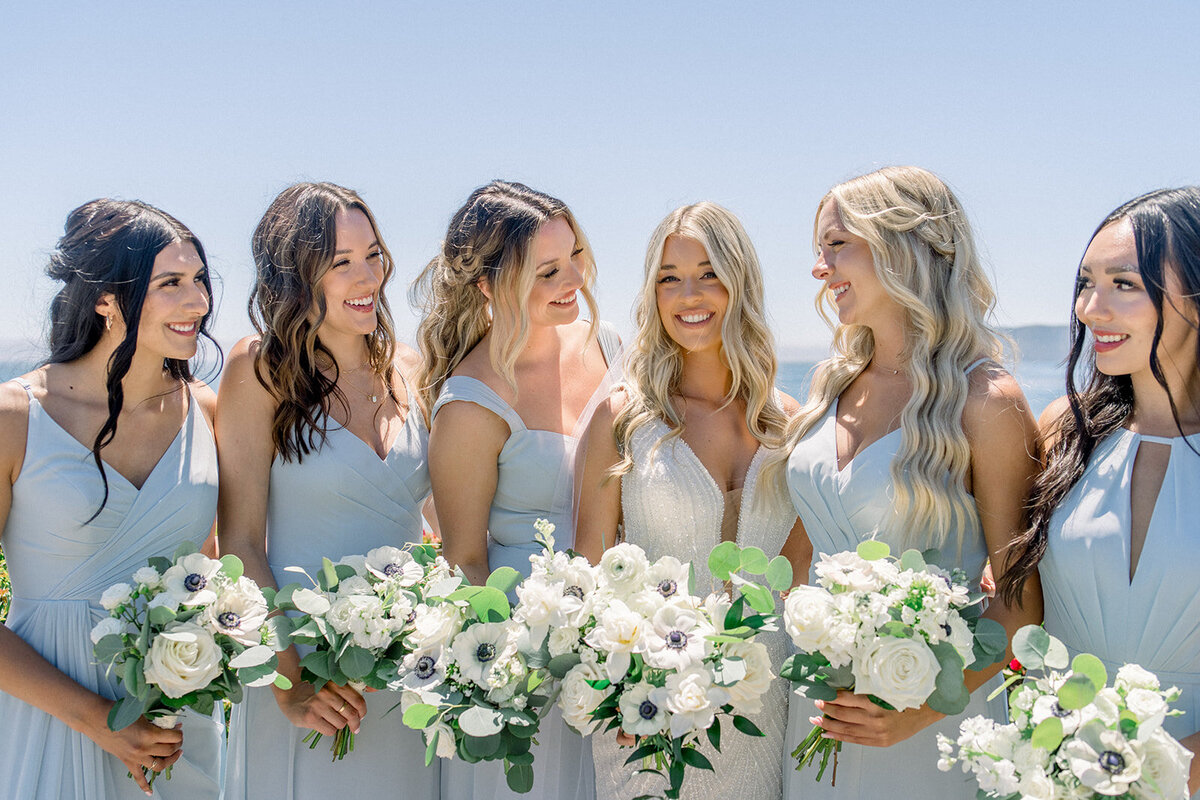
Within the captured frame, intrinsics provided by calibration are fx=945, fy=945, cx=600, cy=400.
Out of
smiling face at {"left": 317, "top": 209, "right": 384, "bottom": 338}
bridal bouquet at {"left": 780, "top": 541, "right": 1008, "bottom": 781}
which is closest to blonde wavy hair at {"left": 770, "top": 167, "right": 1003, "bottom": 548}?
bridal bouquet at {"left": 780, "top": 541, "right": 1008, "bottom": 781}

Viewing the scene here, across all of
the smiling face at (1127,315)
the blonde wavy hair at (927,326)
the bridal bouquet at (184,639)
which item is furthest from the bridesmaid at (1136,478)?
the bridal bouquet at (184,639)

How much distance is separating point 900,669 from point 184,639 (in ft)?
8.38

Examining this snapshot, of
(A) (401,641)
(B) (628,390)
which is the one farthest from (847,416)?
(A) (401,641)

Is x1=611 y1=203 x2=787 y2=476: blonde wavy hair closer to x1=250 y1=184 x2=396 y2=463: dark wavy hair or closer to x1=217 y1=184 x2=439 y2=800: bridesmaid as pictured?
x1=217 y1=184 x2=439 y2=800: bridesmaid

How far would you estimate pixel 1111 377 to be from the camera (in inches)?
153

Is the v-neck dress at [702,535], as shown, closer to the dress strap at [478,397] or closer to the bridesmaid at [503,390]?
the bridesmaid at [503,390]

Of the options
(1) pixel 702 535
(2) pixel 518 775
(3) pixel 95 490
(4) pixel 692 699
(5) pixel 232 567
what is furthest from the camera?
(1) pixel 702 535

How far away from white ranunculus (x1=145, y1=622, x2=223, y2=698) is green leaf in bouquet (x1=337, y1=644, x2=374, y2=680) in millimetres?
468

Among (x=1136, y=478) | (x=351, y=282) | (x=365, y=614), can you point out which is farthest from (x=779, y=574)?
(x=351, y=282)

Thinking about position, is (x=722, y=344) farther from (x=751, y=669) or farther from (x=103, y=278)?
(x=103, y=278)

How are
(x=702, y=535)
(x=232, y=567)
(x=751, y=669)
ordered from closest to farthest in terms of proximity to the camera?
(x=751, y=669), (x=232, y=567), (x=702, y=535)

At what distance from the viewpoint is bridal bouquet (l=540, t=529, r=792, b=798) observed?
10.2 ft

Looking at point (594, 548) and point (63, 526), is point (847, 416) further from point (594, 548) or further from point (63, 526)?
point (63, 526)

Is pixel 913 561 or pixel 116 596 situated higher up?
pixel 913 561
